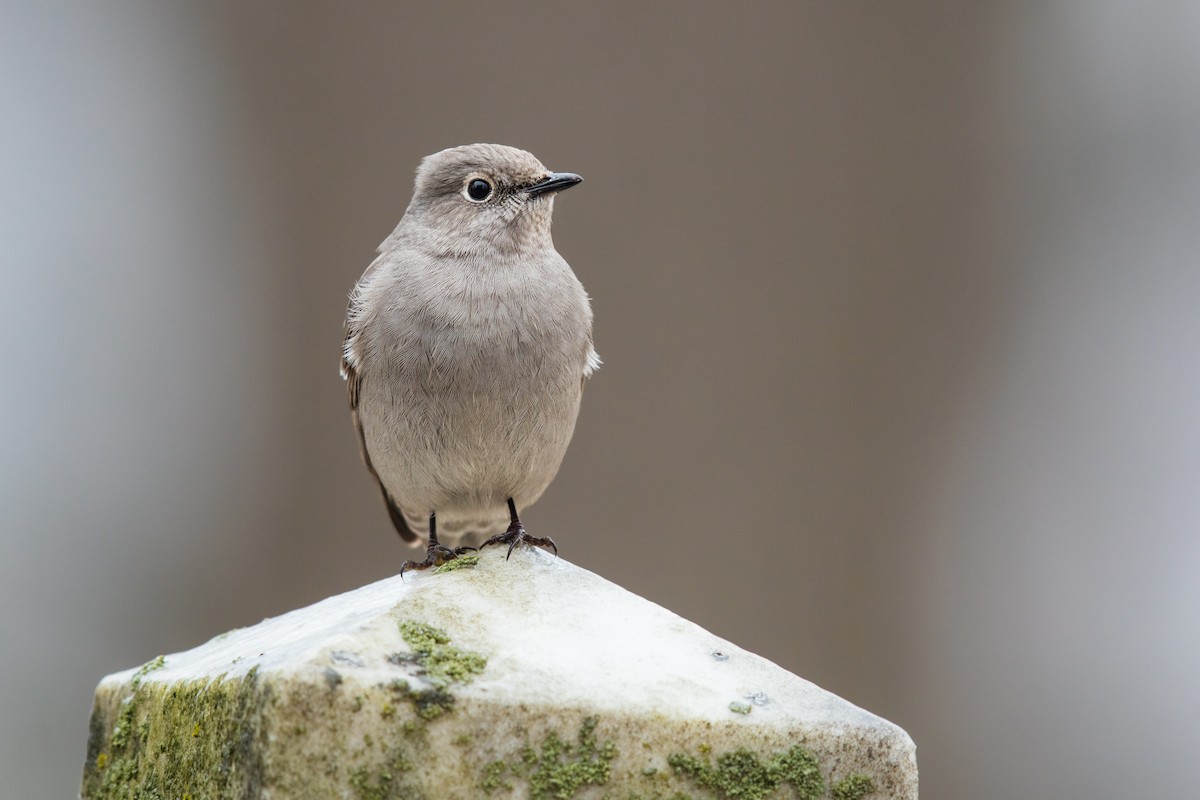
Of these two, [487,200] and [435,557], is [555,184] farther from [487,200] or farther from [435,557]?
[435,557]

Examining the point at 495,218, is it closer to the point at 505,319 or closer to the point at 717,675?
the point at 505,319

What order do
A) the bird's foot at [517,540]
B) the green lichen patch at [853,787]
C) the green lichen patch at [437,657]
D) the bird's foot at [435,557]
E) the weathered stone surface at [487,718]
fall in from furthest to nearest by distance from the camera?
the bird's foot at [435,557] → the bird's foot at [517,540] → the green lichen patch at [853,787] → the green lichen patch at [437,657] → the weathered stone surface at [487,718]

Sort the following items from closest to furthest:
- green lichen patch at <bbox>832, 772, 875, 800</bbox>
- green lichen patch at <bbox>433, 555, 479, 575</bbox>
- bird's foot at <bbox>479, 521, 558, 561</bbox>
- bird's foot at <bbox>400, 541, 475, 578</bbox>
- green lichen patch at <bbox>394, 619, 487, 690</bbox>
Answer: green lichen patch at <bbox>394, 619, 487, 690</bbox>
green lichen patch at <bbox>832, 772, 875, 800</bbox>
green lichen patch at <bbox>433, 555, 479, 575</bbox>
bird's foot at <bbox>479, 521, 558, 561</bbox>
bird's foot at <bbox>400, 541, 475, 578</bbox>

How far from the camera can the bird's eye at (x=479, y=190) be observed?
402 centimetres

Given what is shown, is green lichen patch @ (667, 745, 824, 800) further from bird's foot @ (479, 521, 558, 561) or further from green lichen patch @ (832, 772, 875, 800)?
bird's foot @ (479, 521, 558, 561)

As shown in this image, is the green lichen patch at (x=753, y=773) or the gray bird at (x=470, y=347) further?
the gray bird at (x=470, y=347)

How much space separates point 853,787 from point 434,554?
6.36ft

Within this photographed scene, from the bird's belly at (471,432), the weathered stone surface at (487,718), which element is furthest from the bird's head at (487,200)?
the weathered stone surface at (487,718)

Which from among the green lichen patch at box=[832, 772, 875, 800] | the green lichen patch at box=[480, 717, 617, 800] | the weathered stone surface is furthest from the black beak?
the green lichen patch at box=[832, 772, 875, 800]

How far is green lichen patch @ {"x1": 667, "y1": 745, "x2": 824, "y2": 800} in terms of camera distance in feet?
7.57

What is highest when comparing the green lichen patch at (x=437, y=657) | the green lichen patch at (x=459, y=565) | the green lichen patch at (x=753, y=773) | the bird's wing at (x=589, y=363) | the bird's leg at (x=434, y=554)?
the bird's wing at (x=589, y=363)

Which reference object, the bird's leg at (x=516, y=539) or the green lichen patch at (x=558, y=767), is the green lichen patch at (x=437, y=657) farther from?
the bird's leg at (x=516, y=539)

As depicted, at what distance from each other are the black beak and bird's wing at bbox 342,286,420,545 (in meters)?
0.78

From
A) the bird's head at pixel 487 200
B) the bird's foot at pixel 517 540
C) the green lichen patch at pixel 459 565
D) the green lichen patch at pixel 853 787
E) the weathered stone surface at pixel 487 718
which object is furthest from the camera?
the bird's head at pixel 487 200
